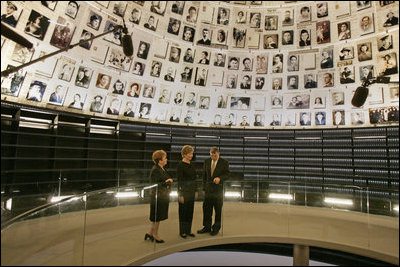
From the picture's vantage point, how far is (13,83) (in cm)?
533

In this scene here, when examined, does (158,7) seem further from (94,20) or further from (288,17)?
(288,17)

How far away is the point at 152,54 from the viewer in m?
7.53

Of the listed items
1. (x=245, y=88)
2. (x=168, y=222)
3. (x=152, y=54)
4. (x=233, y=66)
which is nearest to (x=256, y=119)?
(x=245, y=88)

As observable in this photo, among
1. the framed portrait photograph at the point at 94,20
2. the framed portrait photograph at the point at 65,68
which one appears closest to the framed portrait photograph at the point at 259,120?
the framed portrait photograph at the point at 94,20

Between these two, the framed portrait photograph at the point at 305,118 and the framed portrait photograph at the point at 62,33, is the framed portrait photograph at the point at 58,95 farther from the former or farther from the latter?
the framed portrait photograph at the point at 305,118

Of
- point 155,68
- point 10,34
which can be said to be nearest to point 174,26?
point 155,68

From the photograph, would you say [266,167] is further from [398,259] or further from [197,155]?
[398,259]

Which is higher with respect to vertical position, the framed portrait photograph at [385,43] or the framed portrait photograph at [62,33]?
the framed portrait photograph at [385,43]

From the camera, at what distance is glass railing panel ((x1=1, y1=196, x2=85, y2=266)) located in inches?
88.8

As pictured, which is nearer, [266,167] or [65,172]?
[65,172]

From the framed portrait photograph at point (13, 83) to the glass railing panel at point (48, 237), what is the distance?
349cm

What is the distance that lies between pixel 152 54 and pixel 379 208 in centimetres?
601

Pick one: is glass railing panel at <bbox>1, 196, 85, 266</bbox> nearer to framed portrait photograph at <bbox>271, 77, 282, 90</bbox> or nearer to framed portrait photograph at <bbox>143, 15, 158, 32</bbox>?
framed portrait photograph at <bbox>143, 15, 158, 32</bbox>

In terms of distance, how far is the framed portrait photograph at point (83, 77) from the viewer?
6.35 meters
